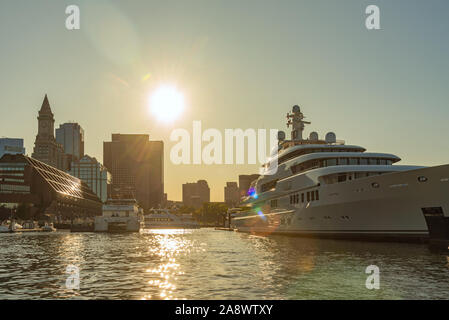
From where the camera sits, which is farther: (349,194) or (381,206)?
(349,194)

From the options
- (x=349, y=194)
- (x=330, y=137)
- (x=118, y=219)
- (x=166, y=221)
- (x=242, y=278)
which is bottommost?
(x=166, y=221)

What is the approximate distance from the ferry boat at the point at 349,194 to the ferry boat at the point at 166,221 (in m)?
99.8

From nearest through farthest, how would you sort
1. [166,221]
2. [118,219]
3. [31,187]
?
[118,219]
[31,187]
[166,221]

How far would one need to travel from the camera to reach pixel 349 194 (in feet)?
136

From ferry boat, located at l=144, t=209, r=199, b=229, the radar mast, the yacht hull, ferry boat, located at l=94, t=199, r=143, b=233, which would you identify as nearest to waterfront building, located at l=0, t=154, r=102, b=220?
ferry boat, located at l=144, t=209, r=199, b=229

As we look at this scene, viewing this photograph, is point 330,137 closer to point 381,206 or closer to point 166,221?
point 381,206

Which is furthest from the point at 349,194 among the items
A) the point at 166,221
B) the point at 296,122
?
the point at 166,221

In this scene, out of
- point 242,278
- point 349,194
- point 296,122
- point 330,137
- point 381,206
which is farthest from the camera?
point 296,122

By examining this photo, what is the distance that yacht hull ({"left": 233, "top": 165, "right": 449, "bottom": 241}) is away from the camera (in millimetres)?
35500

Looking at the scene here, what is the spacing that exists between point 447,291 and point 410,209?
21.5m

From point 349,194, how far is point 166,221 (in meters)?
132

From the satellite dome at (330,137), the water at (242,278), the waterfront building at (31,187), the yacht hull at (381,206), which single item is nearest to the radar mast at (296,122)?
the satellite dome at (330,137)
